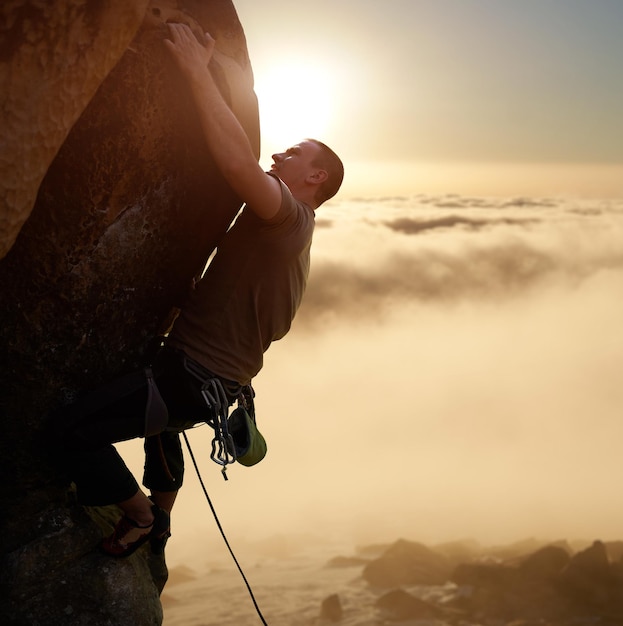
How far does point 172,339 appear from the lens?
19.7 feet

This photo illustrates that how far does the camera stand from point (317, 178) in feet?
19.7

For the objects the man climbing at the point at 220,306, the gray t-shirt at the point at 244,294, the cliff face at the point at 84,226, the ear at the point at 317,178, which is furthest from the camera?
the ear at the point at 317,178

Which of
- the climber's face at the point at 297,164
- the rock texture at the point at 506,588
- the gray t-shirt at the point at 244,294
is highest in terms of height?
the climber's face at the point at 297,164

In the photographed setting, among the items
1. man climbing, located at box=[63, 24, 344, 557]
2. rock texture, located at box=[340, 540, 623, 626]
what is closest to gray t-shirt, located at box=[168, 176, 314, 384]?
man climbing, located at box=[63, 24, 344, 557]

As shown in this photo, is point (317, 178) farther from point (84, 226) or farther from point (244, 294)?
point (84, 226)

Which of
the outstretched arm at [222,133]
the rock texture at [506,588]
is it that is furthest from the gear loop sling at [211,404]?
the rock texture at [506,588]

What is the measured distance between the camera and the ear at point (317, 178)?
6.00 metres

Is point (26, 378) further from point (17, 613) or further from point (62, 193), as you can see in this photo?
point (17, 613)

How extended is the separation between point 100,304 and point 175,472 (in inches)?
70.2

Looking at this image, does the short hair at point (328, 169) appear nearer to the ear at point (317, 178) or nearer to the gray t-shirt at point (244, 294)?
the ear at point (317, 178)

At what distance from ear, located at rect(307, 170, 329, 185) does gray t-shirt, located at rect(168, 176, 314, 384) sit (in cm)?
26

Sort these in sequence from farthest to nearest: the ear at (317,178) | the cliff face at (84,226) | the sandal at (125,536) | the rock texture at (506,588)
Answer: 1. the rock texture at (506,588)
2. the sandal at (125,536)
3. the ear at (317,178)
4. the cliff face at (84,226)

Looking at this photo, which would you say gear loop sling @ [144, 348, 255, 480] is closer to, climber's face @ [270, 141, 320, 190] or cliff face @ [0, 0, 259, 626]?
cliff face @ [0, 0, 259, 626]

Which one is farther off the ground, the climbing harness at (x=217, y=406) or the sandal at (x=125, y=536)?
the climbing harness at (x=217, y=406)
